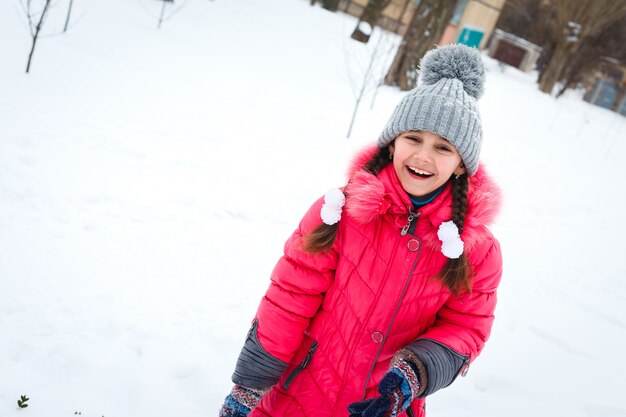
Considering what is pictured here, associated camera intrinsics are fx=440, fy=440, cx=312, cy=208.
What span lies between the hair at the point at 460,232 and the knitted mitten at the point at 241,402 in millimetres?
519

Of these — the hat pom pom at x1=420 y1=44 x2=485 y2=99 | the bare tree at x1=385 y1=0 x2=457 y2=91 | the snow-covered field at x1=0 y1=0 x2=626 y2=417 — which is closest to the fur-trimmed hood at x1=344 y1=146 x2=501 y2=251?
the hat pom pom at x1=420 y1=44 x2=485 y2=99

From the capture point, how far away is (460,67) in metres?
1.54

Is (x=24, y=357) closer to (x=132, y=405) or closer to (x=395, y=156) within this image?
(x=132, y=405)

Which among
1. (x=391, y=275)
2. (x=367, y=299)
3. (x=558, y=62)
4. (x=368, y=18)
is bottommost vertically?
(x=367, y=299)

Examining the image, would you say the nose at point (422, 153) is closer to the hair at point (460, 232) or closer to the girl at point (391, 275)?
the girl at point (391, 275)

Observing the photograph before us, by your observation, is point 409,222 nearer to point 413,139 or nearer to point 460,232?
point 460,232

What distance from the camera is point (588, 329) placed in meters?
3.54

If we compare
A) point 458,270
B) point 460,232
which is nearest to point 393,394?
point 458,270

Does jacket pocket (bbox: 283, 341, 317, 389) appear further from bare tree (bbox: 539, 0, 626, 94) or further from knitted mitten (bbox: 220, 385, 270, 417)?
bare tree (bbox: 539, 0, 626, 94)

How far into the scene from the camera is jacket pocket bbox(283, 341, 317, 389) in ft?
4.89

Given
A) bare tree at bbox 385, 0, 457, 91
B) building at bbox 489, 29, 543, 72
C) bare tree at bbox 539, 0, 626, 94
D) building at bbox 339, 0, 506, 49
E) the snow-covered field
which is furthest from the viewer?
building at bbox 489, 29, 543, 72

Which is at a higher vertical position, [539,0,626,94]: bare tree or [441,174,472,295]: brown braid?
[539,0,626,94]: bare tree

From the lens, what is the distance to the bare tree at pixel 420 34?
8.55 metres

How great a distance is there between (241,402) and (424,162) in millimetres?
996
